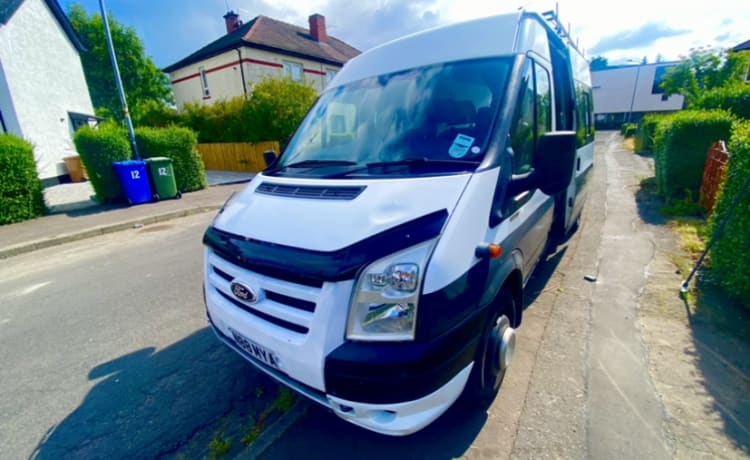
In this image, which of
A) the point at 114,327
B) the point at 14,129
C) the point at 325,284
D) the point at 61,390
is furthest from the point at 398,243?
the point at 14,129

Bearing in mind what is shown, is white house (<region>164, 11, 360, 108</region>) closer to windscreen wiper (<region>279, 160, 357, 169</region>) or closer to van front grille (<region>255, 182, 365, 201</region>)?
windscreen wiper (<region>279, 160, 357, 169</region>)

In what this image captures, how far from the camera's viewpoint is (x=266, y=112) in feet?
53.6

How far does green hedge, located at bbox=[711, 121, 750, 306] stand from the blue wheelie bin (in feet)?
39.8

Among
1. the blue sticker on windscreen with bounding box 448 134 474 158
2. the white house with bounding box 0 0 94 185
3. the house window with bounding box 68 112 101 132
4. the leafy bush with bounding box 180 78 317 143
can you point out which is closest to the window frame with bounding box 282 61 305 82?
the leafy bush with bounding box 180 78 317 143

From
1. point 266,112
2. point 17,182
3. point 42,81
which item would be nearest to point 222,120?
point 266,112

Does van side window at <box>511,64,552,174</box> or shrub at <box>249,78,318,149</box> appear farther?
shrub at <box>249,78,318,149</box>

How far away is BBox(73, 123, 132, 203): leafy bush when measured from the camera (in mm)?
9414

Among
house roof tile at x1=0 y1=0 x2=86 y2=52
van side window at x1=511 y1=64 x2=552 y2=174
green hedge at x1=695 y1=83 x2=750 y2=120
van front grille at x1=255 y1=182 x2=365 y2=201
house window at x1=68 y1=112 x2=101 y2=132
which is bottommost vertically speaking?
van front grille at x1=255 y1=182 x2=365 y2=201

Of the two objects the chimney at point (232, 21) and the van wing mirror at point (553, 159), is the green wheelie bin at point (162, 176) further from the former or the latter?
the chimney at point (232, 21)

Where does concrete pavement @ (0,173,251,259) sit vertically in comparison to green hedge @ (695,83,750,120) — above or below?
below

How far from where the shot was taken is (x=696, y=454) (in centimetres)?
191

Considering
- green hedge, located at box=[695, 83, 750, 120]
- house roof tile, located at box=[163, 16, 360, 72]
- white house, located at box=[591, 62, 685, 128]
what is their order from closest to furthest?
green hedge, located at box=[695, 83, 750, 120]
house roof tile, located at box=[163, 16, 360, 72]
white house, located at box=[591, 62, 685, 128]

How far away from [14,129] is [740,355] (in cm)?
2006

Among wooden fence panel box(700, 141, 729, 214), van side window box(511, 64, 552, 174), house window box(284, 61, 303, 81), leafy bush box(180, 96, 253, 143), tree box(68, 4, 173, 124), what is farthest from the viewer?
tree box(68, 4, 173, 124)
